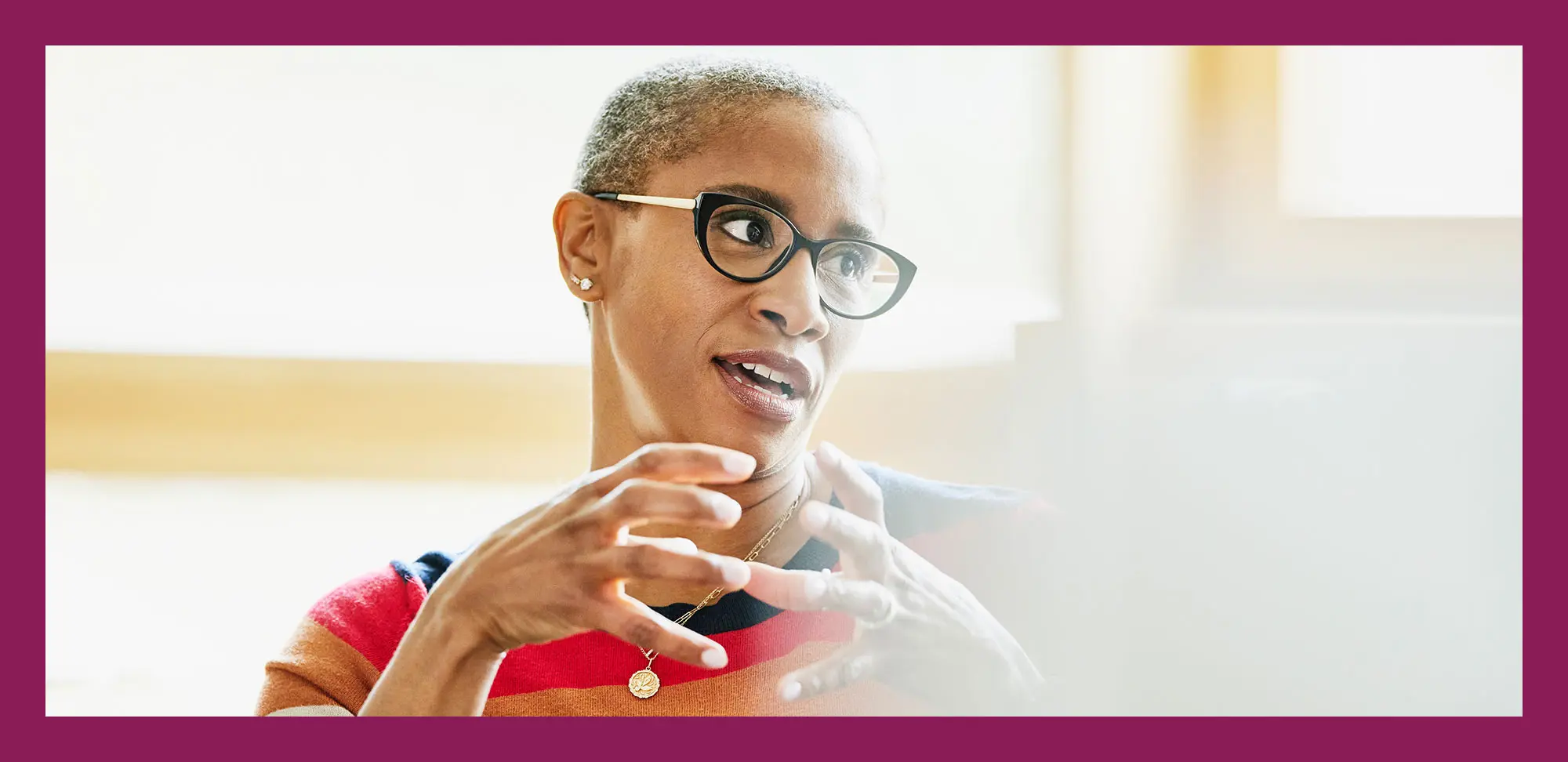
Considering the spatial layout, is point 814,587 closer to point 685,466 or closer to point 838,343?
point 685,466

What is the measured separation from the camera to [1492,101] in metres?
1.47

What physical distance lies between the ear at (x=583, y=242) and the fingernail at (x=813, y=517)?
389 mm

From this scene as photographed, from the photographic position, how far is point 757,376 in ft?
3.77

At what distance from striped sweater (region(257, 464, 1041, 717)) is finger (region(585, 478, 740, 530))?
0.86 feet

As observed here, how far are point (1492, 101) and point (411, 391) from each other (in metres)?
1.40

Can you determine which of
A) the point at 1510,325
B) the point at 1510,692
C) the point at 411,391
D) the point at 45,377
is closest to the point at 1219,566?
the point at 1510,692

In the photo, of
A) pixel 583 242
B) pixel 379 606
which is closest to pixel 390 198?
pixel 583 242

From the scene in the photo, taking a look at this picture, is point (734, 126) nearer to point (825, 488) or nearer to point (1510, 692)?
point (825, 488)

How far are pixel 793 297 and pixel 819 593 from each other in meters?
0.28

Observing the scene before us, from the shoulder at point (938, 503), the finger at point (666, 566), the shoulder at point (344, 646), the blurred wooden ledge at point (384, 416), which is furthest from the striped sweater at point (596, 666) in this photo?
the blurred wooden ledge at point (384, 416)

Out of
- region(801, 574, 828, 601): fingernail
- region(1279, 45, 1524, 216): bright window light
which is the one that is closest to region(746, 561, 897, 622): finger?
region(801, 574, 828, 601): fingernail

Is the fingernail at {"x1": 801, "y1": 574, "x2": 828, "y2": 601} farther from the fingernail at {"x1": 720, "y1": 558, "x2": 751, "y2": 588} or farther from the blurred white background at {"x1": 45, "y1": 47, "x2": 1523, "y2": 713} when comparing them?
the blurred white background at {"x1": 45, "y1": 47, "x2": 1523, "y2": 713}

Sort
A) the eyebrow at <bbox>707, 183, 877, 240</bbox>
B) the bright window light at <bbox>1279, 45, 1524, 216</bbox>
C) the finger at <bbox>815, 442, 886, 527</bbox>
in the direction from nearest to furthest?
the finger at <bbox>815, 442, 886, 527</bbox>, the eyebrow at <bbox>707, 183, 877, 240</bbox>, the bright window light at <bbox>1279, 45, 1524, 216</bbox>

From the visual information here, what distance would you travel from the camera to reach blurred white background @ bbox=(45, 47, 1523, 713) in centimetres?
147
